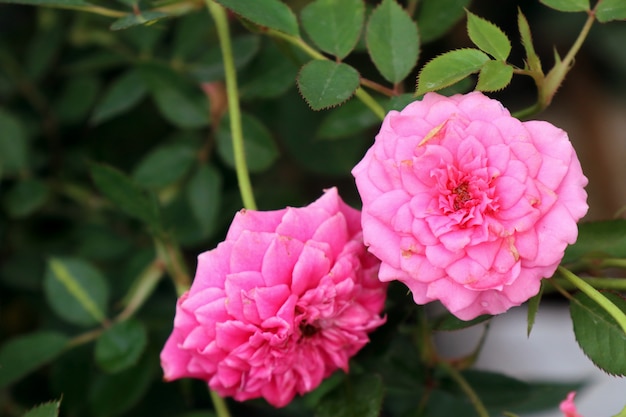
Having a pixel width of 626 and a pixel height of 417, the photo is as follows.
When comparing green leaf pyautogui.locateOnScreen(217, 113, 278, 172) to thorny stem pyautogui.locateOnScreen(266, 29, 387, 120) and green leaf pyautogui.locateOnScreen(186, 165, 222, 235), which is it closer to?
green leaf pyautogui.locateOnScreen(186, 165, 222, 235)

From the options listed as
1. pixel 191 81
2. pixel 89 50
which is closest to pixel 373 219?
pixel 191 81

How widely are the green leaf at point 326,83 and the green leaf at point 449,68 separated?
0.06 m

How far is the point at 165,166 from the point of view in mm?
764

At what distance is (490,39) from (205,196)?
33 cm

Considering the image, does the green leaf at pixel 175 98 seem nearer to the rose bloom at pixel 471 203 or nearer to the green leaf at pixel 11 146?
the green leaf at pixel 11 146

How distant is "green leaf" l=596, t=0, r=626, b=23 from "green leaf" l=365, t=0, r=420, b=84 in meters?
0.12

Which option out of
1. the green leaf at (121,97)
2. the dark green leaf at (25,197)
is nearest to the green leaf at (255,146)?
the green leaf at (121,97)

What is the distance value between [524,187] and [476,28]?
0.11 meters

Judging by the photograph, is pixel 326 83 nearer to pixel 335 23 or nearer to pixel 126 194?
pixel 335 23

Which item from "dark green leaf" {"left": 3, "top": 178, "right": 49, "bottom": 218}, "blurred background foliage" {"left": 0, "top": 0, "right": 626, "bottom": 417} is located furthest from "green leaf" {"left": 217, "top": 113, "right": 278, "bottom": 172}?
"dark green leaf" {"left": 3, "top": 178, "right": 49, "bottom": 218}

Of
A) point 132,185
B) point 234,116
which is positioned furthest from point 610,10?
point 132,185

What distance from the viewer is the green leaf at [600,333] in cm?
50

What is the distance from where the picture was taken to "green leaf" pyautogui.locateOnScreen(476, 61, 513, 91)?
474 millimetres

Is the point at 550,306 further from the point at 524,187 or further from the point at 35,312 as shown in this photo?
the point at 524,187
